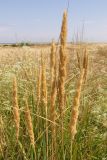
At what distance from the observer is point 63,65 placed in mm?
1979

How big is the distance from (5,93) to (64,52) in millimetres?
2928

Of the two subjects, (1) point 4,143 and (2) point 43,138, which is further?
(1) point 4,143

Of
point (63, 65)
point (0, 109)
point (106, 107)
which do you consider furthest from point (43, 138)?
point (106, 107)

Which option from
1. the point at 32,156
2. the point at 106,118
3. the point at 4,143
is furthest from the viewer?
the point at 106,118

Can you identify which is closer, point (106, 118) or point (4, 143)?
point (4, 143)

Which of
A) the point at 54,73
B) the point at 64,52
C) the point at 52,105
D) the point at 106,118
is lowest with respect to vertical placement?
the point at 106,118

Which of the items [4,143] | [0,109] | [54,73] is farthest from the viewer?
[0,109]

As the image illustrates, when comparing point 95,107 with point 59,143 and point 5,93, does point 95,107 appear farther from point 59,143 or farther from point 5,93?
point 59,143

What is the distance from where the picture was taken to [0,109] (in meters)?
3.78

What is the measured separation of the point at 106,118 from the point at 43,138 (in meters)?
1.47

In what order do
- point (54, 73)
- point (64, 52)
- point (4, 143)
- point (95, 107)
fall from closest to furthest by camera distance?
1. point (64, 52)
2. point (54, 73)
3. point (4, 143)
4. point (95, 107)

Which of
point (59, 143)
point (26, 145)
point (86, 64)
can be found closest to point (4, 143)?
point (26, 145)

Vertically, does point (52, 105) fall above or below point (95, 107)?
above

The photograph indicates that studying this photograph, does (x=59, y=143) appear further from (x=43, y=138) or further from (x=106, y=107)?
(x=106, y=107)
